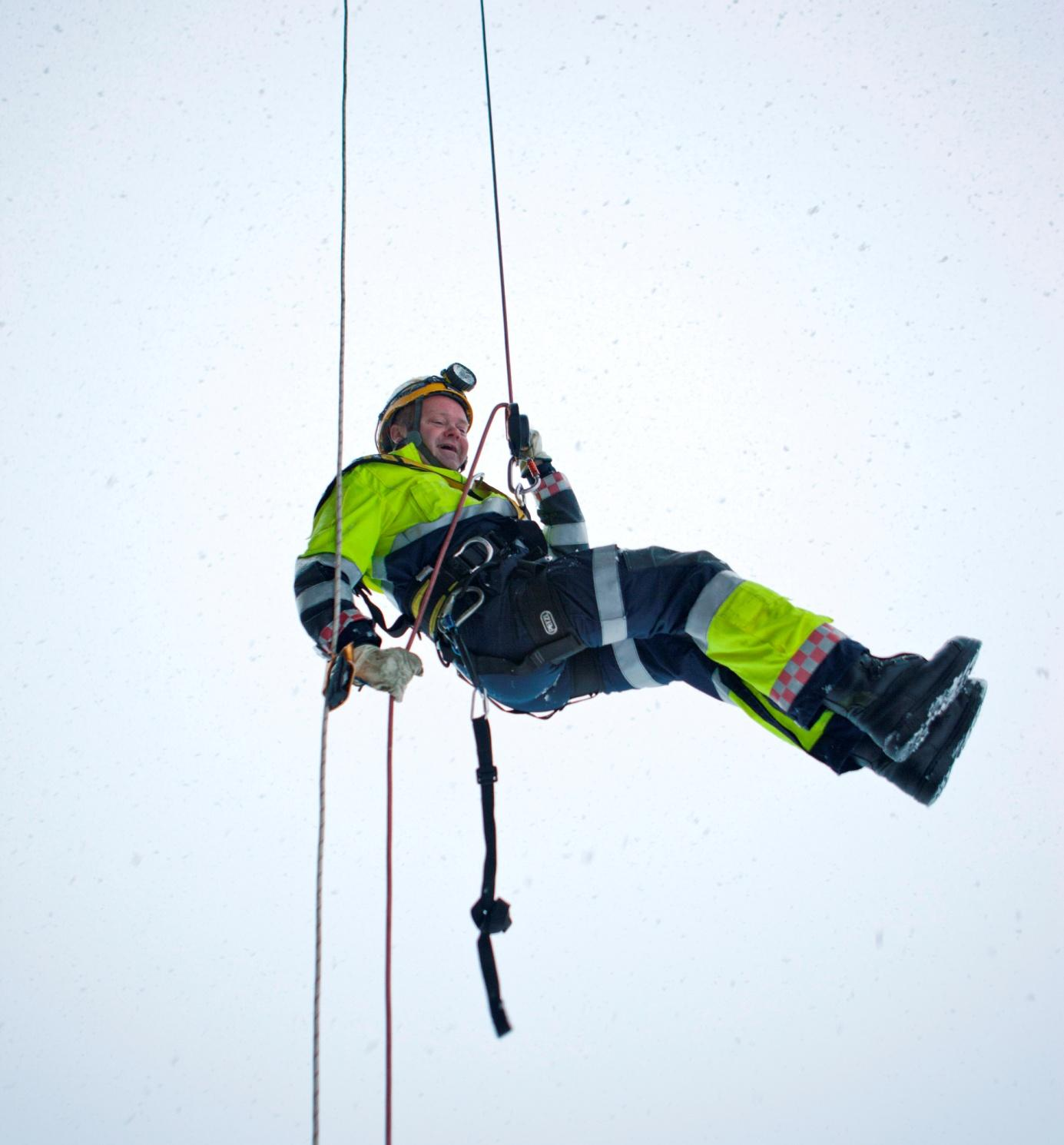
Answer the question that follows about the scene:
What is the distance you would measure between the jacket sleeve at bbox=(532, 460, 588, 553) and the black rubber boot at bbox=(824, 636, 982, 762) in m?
1.04

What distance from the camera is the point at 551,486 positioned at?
10.6 feet

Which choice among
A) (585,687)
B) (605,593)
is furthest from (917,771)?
(585,687)

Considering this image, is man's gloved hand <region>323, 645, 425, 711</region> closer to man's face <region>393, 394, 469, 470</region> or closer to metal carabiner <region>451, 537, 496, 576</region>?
metal carabiner <region>451, 537, 496, 576</region>

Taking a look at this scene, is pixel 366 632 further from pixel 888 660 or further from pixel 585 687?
pixel 888 660

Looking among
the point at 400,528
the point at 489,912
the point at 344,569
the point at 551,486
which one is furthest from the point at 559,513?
the point at 489,912

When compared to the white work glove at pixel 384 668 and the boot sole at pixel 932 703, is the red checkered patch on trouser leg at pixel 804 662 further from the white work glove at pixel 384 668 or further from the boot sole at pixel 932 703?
the white work glove at pixel 384 668

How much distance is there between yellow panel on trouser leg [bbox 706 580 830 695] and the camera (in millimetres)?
2391

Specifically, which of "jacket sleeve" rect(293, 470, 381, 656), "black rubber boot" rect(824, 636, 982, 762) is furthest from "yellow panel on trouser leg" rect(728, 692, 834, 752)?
"jacket sleeve" rect(293, 470, 381, 656)

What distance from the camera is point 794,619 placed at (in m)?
2.41

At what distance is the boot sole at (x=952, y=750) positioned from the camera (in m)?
2.26

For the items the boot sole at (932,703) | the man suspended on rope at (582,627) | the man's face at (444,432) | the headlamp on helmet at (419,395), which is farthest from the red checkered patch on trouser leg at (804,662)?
the headlamp on helmet at (419,395)

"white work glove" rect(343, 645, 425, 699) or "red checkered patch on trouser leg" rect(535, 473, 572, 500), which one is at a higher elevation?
"red checkered patch on trouser leg" rect(535, 473, 572, 500)

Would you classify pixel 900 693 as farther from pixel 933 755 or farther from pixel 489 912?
pixel 489 912

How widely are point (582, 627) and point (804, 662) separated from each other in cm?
66
